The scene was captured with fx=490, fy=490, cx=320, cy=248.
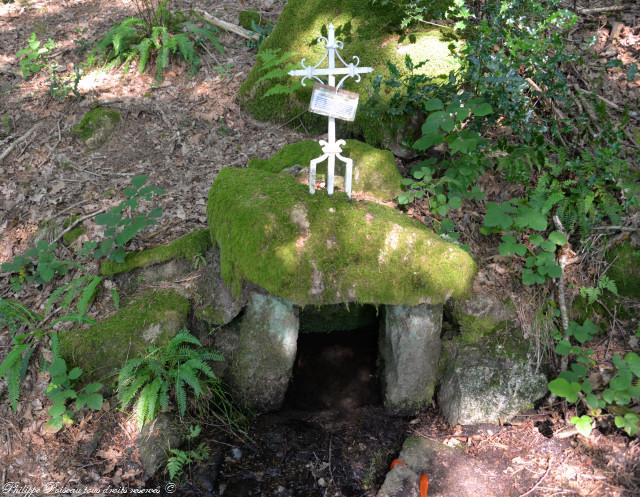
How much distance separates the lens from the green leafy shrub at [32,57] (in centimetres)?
706

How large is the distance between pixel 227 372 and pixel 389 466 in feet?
5.30

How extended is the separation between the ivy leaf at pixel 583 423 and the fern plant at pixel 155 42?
6.19 m

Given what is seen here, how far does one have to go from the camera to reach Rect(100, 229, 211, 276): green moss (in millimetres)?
4707

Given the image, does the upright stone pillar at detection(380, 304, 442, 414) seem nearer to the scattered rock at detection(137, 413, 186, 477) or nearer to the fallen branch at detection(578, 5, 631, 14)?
the scattered rock at detection(137, 413, 186, 477)

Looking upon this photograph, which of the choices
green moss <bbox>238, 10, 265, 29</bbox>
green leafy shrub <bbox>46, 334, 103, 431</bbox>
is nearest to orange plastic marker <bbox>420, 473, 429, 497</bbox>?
green leafy shrub <bbox>46, 334, 103, 431</bbox>

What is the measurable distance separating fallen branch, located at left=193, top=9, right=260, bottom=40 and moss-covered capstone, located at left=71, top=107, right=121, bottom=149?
93.0 inches

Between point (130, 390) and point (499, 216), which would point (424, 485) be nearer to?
point (499, 216)

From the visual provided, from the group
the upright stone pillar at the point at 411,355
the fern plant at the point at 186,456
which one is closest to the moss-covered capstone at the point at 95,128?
the fern plant at the point at 186,456

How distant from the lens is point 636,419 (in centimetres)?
363

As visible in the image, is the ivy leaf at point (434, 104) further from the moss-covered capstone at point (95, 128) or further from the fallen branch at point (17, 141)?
the fallen branch at point (17, 141)

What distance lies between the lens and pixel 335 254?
4.06 m

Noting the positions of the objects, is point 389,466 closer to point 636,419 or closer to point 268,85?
point 636,419

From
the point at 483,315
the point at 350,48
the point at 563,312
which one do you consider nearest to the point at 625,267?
the point at 563,312

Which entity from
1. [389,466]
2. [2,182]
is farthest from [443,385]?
[2,182]
